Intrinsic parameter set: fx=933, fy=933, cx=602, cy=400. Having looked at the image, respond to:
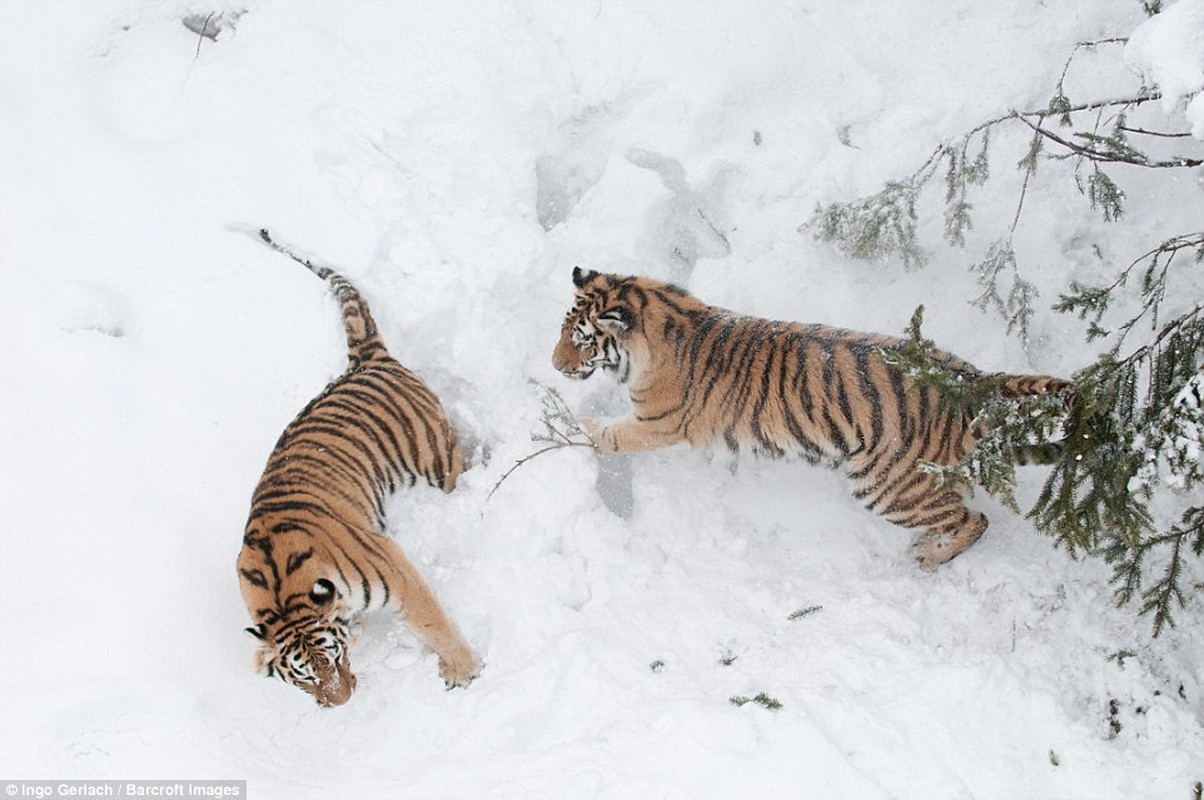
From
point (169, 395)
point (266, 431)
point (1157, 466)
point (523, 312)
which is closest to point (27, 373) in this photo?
point (169, 395)

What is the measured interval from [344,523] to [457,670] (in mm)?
949

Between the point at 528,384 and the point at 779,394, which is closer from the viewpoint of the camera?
the point at 779,394

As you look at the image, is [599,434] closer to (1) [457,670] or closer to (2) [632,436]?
(2) [632,436]

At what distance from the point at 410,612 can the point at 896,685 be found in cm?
244

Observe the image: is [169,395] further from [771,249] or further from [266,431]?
[771,249]

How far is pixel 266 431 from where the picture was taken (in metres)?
5.45

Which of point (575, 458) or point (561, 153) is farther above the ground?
point (561, 153)

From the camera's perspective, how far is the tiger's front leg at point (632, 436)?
5.54 m

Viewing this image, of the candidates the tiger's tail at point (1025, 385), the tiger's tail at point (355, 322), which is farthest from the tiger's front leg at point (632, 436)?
the tiger's tail at point (1025, 385)

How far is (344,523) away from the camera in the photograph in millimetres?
4711

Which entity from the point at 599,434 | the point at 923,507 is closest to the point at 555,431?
the point at 599,434

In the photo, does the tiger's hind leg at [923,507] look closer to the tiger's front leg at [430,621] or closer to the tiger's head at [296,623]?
the tiger's front leg at [430,621]

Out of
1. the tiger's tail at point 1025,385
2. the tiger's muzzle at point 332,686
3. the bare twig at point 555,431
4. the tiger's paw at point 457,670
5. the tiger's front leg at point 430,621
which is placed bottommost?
the tiger's muzzle at point 332,686

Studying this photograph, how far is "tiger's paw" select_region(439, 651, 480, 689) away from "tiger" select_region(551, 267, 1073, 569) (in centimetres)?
151
